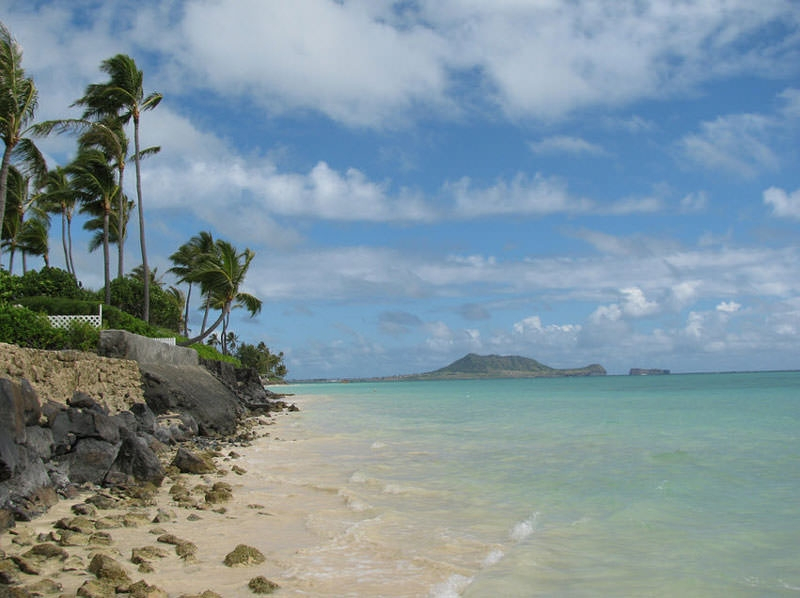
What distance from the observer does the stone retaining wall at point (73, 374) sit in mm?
9754

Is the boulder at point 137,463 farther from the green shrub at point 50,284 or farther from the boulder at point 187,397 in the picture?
the green shrub at point 50,284

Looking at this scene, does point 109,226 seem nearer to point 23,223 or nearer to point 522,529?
point 23,223

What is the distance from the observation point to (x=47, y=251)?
34469mm

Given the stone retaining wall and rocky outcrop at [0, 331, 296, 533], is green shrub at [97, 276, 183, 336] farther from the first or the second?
the stone retaining wall

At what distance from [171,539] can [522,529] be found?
348cm

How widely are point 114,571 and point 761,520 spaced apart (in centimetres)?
665

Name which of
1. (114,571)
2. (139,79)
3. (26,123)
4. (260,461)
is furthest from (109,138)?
(114,571)

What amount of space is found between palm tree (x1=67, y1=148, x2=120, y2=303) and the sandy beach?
21429 mm

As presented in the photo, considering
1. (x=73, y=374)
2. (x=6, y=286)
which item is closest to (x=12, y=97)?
(x=6, y=286)

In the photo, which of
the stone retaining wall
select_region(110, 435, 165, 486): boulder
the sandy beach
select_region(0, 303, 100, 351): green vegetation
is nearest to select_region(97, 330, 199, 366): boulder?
select_region(0, 303, 100, 351): green vegetation

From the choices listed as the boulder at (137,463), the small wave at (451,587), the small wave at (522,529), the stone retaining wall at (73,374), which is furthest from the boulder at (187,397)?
the small wave at (451,587)

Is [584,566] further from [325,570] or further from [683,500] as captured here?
[683,500]

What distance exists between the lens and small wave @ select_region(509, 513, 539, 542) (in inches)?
244

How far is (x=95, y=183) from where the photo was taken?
26531mm
